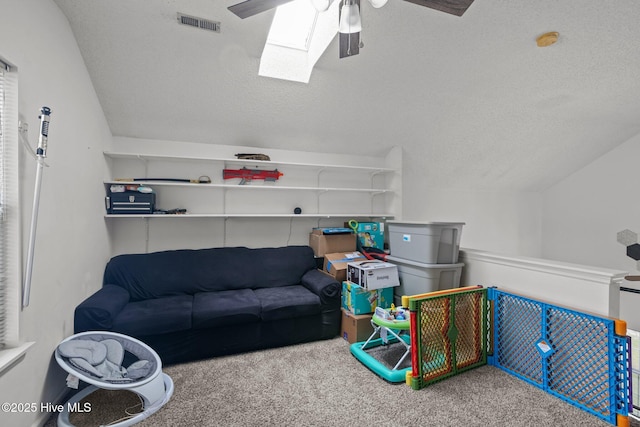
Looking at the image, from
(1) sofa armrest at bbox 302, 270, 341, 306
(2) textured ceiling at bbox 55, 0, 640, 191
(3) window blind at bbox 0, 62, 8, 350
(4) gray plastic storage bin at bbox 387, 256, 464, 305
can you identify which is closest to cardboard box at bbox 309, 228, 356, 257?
(1) sofa armrest at bbox 302, 270, 341, 306

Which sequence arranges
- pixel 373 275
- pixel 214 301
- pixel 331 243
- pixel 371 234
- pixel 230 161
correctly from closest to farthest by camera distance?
pixel 214 301 → pixel 373 275 → pixel 230 161 → pixel 331 243 → pixel 371 234

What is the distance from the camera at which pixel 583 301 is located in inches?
85.7

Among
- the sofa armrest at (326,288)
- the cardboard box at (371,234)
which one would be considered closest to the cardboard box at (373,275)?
the sofa armrest at (326,288)

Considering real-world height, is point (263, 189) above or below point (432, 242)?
above

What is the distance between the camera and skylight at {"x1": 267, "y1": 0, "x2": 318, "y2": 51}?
2.72 meters

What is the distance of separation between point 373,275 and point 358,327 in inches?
19.9

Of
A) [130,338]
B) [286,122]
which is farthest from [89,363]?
[286,122]

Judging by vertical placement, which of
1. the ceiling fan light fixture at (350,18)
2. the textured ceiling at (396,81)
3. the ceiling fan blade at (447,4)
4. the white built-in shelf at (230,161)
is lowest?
the white built-in shelf at (230,161)

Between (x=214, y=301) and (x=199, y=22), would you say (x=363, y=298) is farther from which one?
(x=199, y=22)

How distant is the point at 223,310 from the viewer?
8.44 ft

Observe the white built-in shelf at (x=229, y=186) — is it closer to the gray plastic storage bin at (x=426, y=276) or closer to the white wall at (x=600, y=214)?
the gray plastic storage bin at (x=426, y=276)

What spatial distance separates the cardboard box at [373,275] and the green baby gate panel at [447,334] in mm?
600

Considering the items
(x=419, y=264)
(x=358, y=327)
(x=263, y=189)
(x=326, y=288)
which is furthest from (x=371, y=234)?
(x=263, y=189)

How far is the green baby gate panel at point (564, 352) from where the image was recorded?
186 cm
